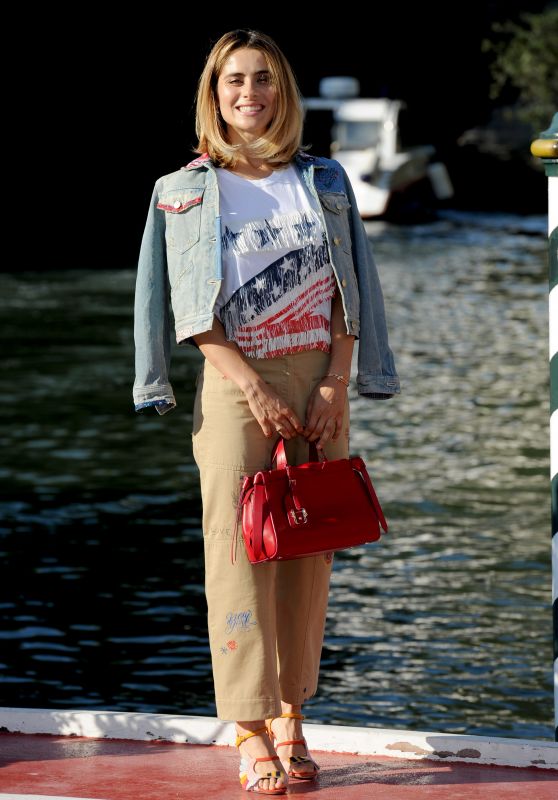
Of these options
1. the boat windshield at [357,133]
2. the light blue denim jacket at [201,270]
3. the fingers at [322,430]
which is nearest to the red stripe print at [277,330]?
the light blue denim jacket at [201,270]

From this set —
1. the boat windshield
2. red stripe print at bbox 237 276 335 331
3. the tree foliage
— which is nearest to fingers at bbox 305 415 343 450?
red stripe print at bbox 237 276 335 331

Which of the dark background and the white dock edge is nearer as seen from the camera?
the white dock edge

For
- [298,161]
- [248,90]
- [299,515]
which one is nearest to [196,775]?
[299,515]

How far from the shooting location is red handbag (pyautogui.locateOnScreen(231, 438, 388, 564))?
13.3 ft

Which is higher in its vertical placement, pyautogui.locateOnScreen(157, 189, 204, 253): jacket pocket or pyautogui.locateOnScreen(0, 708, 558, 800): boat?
pyautogui.locateOnScreen(157, 189, 204, 253): jacket pocket

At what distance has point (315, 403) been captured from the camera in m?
4.16

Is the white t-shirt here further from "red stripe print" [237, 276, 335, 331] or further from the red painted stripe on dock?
the red painted stripe on dock

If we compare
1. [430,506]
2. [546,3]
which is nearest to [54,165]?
[546,3]

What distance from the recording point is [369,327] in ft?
14.2

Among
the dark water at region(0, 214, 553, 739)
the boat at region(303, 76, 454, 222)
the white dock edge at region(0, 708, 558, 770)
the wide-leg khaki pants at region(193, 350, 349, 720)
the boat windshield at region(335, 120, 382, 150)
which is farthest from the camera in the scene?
the boat windshield at region(335, 120, 382, 150)

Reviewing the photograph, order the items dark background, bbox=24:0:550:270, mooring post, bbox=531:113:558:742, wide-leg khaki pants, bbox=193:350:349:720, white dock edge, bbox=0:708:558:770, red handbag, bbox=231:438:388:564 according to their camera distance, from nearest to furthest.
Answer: red handbag, bbox=231:438:388:564 → wide-leg khaki pants, bbox=193:350:349:720 → white dock edge, bbox=0:708:558:770 → mooring post, bbox=531:113:558:742 → dark background, bbox=24:0:550:270

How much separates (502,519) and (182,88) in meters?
27.2

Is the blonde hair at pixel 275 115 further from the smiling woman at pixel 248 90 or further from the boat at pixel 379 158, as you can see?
the boat at pixel 379 158

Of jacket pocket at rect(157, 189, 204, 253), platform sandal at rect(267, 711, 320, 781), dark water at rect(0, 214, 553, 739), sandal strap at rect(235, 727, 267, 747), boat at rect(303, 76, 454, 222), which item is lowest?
boat at rect(303, 76, 454, 222)
